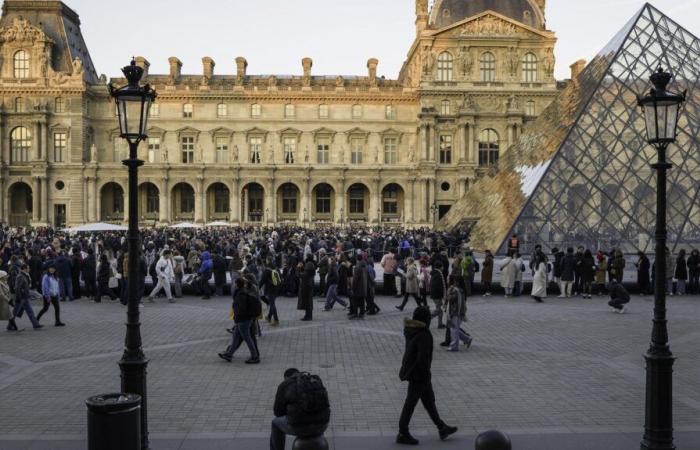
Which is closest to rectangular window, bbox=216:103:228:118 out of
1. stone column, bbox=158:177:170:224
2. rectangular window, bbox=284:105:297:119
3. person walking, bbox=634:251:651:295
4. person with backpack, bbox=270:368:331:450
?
rectangular window, bbox=284:105:297:119

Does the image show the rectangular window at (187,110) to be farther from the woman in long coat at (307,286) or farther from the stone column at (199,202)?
the woman in long coat at (307,286)

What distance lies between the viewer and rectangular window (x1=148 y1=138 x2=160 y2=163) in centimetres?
5603

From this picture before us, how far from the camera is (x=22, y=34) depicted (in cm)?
5331

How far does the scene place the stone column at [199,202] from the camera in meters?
53.8

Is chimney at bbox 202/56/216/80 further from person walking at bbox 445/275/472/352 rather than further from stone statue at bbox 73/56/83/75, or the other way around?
person walking at bbox 445/275/472/352

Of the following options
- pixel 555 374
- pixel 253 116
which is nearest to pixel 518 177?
pixel 555 374

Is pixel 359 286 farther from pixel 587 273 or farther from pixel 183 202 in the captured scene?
pixel 183 202

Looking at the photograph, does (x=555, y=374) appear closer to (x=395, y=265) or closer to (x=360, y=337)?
(x=360, y=337)

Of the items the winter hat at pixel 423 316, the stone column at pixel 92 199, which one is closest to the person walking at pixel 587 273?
the winter hat at pixel 423 316

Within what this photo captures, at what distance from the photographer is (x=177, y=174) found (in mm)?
54312

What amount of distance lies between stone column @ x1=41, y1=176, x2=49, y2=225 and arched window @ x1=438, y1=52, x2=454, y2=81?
104ft

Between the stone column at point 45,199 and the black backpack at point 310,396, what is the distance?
52.3 metres

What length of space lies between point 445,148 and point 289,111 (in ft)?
43.8

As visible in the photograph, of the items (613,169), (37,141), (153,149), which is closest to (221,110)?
(153,149)
